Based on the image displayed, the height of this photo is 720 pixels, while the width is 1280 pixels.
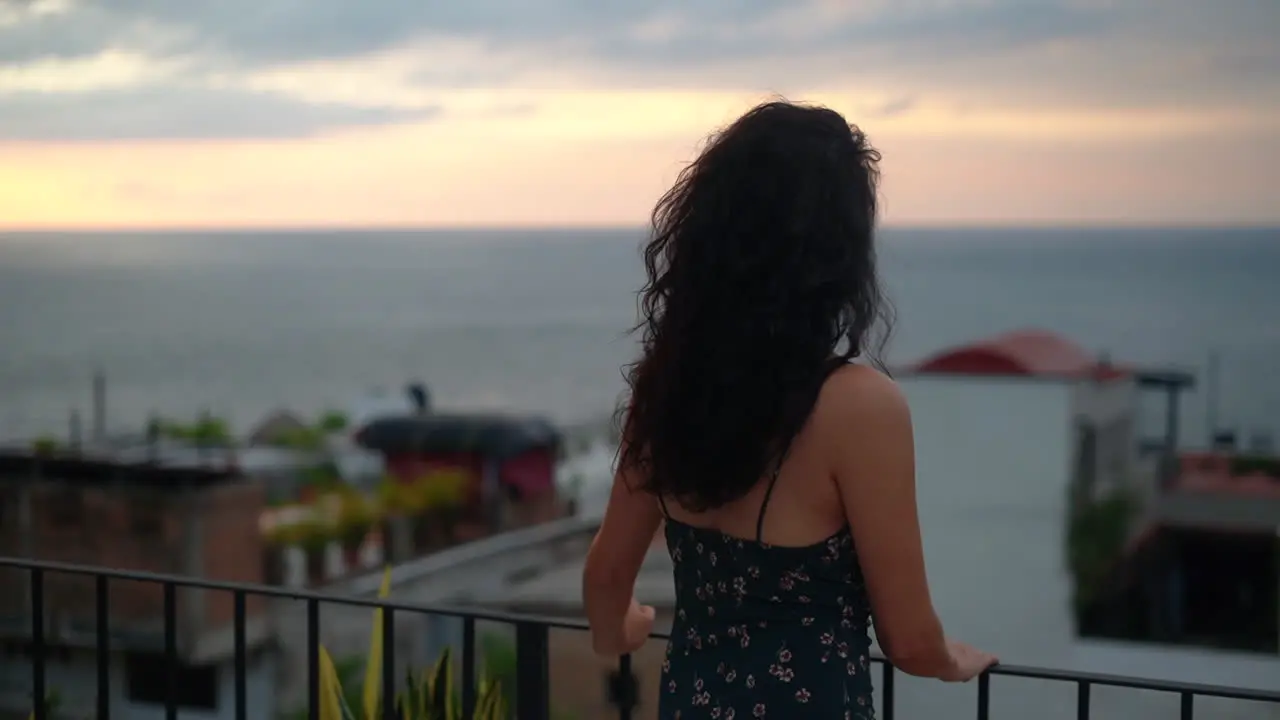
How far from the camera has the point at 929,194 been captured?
619 inches

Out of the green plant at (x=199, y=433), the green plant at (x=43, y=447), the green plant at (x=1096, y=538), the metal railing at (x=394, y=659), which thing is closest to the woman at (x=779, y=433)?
the metal railing at (x=394, y=659)

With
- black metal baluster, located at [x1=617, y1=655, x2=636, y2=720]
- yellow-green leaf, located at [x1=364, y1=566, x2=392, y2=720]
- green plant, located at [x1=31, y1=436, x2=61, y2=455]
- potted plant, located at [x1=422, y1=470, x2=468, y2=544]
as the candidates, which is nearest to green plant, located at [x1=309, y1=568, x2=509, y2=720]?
yellow-green leaf, located at [x1=364, y1=566, x2=392, y2=720]

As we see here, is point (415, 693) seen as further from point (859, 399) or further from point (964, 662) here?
point (859, 399)

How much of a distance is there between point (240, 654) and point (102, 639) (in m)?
0.37

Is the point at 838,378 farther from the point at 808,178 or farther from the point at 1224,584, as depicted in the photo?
the point at 1224,584

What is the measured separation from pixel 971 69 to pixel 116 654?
91.3 feet

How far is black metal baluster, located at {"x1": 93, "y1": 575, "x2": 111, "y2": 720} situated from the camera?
2.74m

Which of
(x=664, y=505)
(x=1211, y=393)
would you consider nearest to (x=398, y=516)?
(x=664, y=505)

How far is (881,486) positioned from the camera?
1623 millimetres

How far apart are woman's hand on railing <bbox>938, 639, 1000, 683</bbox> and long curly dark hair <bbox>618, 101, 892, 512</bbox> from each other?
1.18 ft

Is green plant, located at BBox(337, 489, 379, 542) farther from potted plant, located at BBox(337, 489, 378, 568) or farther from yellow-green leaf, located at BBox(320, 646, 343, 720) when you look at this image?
yellow-green leaf, located at BBox(320, 646, 343, 720)

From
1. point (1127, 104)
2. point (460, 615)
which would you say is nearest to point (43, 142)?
point (460, 615)

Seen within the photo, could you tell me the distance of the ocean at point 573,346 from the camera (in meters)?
16.8

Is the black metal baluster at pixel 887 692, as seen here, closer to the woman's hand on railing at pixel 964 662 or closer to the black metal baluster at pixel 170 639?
the woman's hand on railing at pixel 964 662
